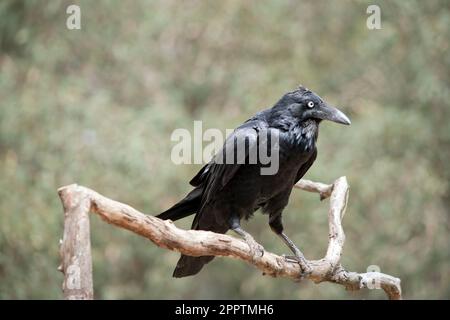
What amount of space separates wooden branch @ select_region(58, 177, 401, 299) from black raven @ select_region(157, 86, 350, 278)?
18cm

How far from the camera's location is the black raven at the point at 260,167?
157 inches

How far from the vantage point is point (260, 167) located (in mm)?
4012

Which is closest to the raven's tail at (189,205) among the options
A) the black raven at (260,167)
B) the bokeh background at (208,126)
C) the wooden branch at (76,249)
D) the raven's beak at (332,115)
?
the black raven at (260,167)

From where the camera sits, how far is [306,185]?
464cm

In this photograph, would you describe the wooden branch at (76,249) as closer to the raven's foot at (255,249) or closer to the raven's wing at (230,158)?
the raven's foot at (255,249)

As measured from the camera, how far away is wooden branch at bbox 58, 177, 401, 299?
8.16ft

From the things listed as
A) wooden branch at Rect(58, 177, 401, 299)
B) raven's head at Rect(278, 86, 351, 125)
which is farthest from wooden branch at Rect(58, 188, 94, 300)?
raven's head at Rect(278, 86, 351, 125)

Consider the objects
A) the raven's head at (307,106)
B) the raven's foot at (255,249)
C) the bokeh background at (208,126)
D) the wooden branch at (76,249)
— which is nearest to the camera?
the wooden branch at (76,249)

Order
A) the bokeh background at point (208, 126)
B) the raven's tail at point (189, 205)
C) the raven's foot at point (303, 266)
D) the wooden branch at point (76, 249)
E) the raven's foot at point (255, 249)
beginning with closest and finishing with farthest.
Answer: the wooden branch at point (76, 249) → the raven's foot at point (255, 249) → the raven's foot at point (303, 266) → the raven's tail at point (189, 205) → the bokeh background at point (208, 126)

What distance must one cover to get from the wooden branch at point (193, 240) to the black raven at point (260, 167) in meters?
0.18

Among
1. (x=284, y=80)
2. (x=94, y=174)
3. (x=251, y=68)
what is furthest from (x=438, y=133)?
(x=94, y=174)

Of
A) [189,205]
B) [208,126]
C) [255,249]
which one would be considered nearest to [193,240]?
[255,249]

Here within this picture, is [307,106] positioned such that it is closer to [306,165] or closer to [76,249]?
[306,165]
